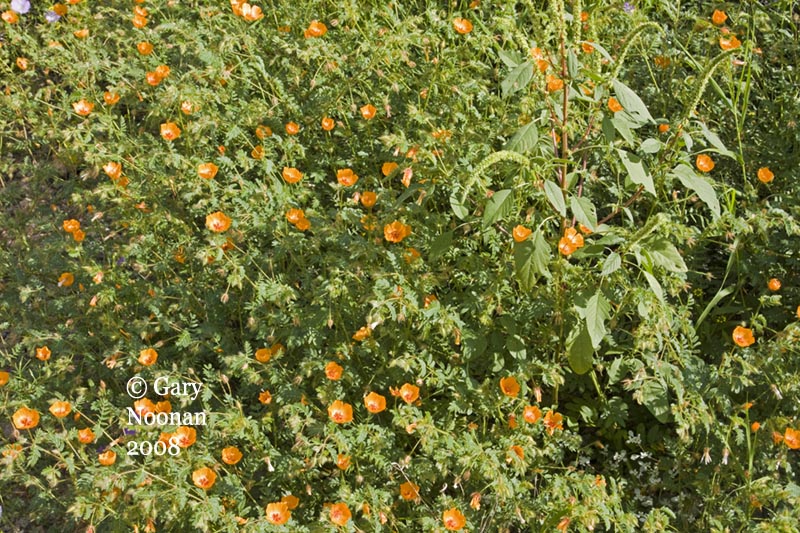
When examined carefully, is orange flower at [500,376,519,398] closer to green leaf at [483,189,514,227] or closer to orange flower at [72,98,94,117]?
green leaf at [483,189,514,227]

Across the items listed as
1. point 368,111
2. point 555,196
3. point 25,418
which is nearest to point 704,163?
point 555,196

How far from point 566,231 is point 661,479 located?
89cm

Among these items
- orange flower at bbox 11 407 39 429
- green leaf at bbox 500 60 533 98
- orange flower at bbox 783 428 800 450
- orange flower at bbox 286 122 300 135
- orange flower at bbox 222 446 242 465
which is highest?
green leaf at bbox 500 60 533 98

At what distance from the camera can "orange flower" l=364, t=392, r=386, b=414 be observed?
2.54 metres

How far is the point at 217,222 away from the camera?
281cm

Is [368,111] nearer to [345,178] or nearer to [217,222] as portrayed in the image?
[345,178]

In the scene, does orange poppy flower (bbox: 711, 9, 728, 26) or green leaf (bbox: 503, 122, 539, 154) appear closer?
green leaf (bbox: 503, 122, 539, 154)

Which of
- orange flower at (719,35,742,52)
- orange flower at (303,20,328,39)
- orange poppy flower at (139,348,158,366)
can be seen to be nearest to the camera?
orange poppy flower at (139,348,158,366)

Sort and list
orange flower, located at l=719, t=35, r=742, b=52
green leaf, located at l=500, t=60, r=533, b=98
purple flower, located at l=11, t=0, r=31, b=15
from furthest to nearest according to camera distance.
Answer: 1. purple flower, located at l=11, t=0, r=31, b=15
2. orange flower, located at l=719, t=35, r=742, b=52
3. green leaf, located at l=500, t=60, r=533, b=98

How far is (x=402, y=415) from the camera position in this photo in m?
2.46

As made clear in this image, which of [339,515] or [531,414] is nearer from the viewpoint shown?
[339,515]

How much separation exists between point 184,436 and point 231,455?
16cm

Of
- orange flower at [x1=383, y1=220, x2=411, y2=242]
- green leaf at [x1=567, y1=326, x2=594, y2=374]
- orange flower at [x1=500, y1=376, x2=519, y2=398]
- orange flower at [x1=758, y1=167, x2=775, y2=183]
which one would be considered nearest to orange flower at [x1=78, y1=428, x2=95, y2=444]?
orange flower at [x1=383, y1=220, x2=411, y2=242]

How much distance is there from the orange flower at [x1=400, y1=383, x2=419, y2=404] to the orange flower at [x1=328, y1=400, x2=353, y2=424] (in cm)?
17
